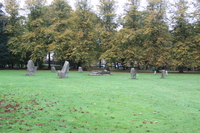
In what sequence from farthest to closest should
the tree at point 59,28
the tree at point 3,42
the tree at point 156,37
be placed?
the tree at point 3,42
the tree at point 59,28
the tree at point 156,37

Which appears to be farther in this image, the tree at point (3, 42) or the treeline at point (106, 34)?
the tree at point (3, 42)

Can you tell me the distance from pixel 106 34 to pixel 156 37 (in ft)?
33.0

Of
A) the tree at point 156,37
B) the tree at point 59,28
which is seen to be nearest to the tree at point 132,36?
the tree at point 156,37

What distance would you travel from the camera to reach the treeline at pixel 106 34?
36.5 m

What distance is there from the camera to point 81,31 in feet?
126

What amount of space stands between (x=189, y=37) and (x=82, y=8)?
22746 millimetres

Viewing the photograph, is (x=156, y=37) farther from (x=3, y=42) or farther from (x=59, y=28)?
(x=3, y=42)

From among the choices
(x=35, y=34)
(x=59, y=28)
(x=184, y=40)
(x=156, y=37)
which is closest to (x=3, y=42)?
(x=35, y=34)

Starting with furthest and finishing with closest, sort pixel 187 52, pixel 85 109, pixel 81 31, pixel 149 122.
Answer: pixel 81 31 → pixel 187 52 → pixel 85 109 → pixel 149 122

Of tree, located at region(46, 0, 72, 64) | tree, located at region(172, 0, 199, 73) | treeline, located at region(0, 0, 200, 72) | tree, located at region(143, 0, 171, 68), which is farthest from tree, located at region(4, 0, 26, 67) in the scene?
tree, located at region(172, 0, 199, 73)

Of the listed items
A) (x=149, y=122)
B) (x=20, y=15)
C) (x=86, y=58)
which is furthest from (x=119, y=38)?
(x=149, y=122)

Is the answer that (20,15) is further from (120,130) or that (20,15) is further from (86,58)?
(120,130)

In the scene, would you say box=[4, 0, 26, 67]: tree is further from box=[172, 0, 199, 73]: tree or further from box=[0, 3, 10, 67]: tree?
box=[172, 0, 199, 73]: tree

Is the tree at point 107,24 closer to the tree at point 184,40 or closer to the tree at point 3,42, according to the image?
the tree at point 184,40
